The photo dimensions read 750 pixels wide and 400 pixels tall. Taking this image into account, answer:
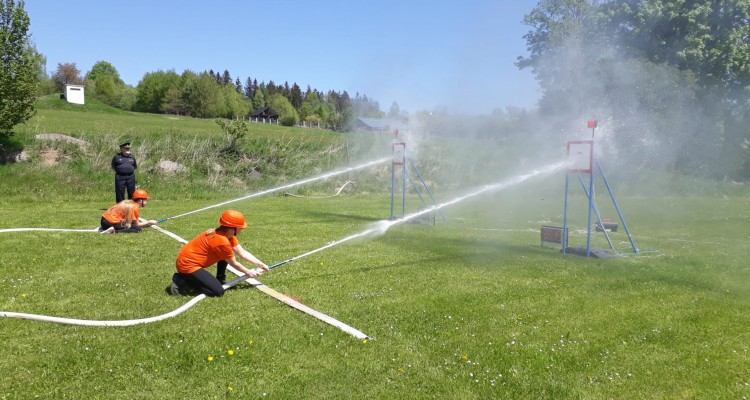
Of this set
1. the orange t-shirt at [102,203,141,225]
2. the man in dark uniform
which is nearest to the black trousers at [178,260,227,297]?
the orange t-shirt at [102,203,141,225]

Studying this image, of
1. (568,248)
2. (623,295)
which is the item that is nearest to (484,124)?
(568,248)

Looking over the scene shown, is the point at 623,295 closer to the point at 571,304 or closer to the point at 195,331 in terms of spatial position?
the point at 571,304

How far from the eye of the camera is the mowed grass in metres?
5.33

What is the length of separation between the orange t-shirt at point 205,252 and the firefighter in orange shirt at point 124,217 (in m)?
6.04

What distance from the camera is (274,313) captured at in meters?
7.34

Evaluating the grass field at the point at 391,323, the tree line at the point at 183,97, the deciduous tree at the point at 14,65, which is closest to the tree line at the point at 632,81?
the deciduous tree at the point at 14,65

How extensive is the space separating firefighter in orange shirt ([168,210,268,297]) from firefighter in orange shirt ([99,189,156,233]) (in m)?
6.03

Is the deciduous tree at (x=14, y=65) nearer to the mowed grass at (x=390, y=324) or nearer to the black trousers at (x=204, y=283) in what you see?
the mowed grass at (x=390, y=324)

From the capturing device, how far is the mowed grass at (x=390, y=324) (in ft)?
17.5

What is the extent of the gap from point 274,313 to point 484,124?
14.6 m

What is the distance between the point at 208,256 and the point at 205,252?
84 mm

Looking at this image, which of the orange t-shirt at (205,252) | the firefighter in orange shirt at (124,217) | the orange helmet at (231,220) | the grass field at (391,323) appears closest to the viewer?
the grass field at (391,323)

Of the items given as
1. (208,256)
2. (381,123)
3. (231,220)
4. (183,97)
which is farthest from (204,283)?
(183,97)

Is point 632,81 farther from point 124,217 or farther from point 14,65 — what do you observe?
point 14,65
